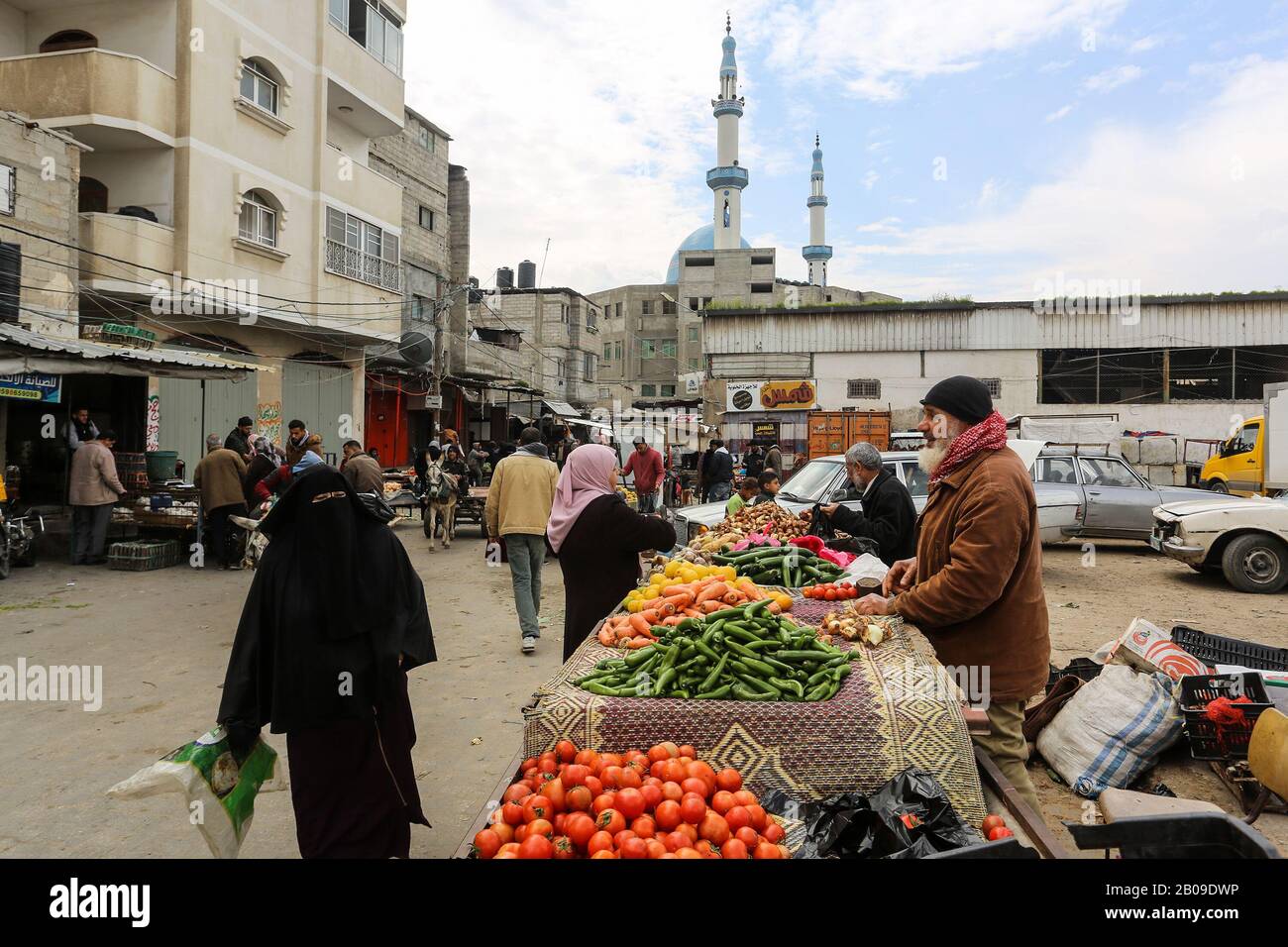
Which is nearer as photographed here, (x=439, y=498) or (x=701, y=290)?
(x=439, y=498)

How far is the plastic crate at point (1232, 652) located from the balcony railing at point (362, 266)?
67.4ft

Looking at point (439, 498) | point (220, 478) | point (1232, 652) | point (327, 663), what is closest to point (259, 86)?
point (439, 498)

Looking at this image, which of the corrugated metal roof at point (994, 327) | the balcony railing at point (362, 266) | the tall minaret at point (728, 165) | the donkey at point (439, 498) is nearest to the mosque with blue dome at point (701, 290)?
the tall minaret at point (728, 165)

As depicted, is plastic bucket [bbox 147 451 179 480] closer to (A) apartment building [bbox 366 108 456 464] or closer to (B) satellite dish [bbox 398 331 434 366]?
(A) apartment building [bbox 366 108 456 464]

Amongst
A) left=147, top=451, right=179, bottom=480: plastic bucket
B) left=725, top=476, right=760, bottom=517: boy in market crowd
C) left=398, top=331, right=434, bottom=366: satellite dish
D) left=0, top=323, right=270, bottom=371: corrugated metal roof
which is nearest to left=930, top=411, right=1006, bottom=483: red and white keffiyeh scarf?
left=725, top=476, right=760, bottom=517: boy in market crowd

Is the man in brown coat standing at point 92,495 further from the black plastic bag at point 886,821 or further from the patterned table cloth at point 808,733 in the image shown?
the black plastic bag at point 886,821

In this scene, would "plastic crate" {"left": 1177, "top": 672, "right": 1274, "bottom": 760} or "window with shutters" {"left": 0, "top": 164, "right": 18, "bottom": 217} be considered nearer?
"plastic crate" {"left": 1177, "top": 672, "right": 1274, "bottom": 760}

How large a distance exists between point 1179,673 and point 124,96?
19.5m

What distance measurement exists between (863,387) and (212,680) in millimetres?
29127

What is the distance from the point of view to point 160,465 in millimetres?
15141

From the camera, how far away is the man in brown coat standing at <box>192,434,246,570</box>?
1192cm

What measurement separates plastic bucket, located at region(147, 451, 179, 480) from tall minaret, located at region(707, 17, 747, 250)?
52060 millimetres

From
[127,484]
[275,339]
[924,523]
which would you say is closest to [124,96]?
Result: [275,339]

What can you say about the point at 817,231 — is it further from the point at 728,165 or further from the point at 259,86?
the point at 259,86
